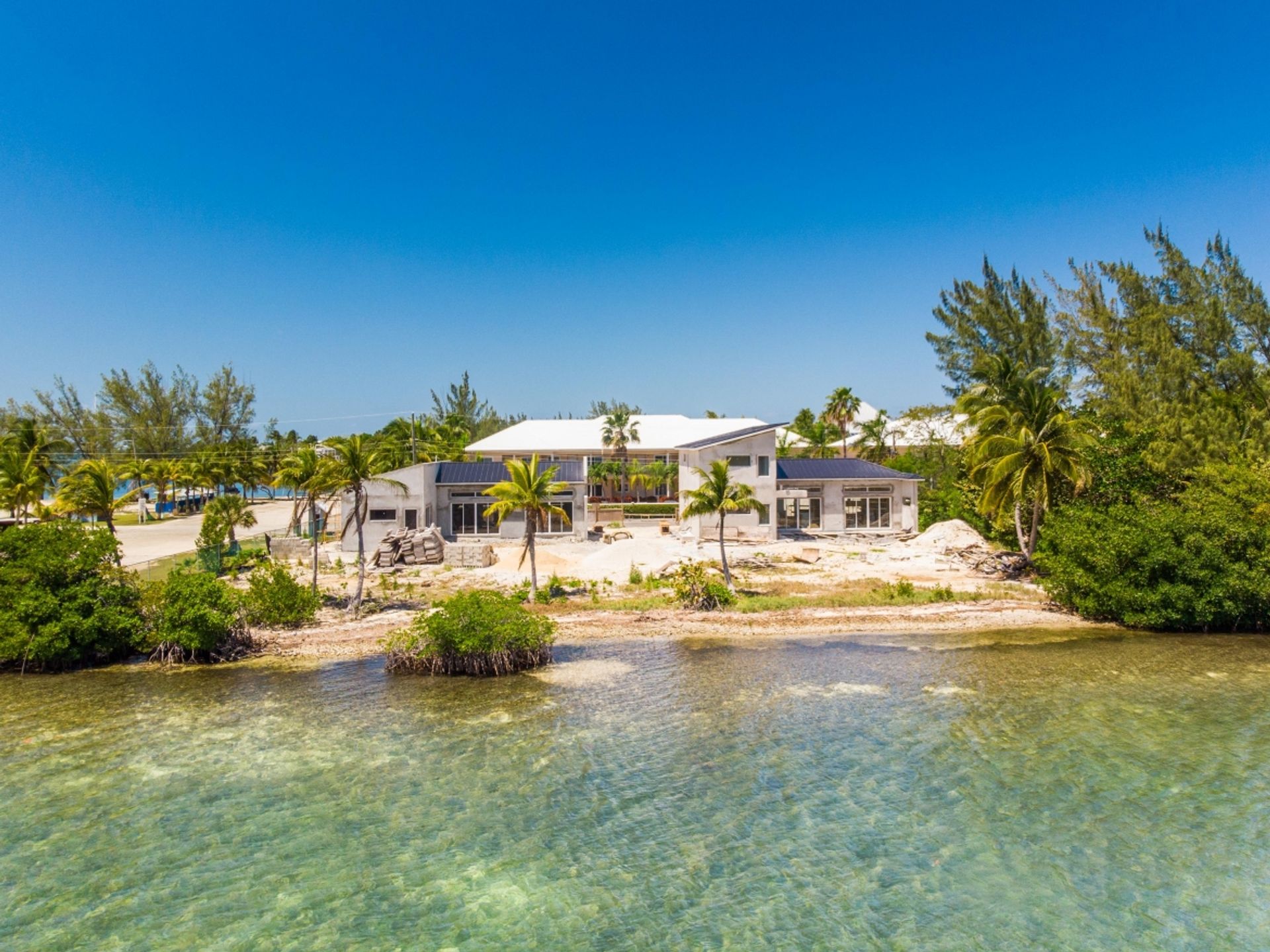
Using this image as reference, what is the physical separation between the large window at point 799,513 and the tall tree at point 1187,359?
17.3 meters

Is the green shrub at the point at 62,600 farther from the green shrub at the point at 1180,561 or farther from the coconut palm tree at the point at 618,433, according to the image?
the coconut palm tree at the point at 618,433

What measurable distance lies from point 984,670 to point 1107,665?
3643mm

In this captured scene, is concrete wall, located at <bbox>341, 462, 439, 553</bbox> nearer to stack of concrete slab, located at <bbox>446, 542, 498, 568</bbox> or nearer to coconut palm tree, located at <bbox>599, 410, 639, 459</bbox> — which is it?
stack of concrete slab, located at <bbox>446, 542, 498, 568</bbox>

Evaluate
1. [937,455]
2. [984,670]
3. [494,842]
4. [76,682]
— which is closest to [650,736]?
[494,842]

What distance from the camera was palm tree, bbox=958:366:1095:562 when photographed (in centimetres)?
3067

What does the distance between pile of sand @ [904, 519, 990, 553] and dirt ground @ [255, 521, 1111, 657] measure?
0.07 meters

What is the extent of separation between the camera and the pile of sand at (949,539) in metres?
39.1

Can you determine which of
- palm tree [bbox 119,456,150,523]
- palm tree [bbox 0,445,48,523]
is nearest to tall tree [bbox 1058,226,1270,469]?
palm tree [bbox 0,445,48,523]

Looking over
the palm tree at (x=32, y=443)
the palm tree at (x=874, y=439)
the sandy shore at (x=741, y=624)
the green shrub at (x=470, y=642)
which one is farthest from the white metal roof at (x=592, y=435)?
the green shrub at (x=470, y=642)

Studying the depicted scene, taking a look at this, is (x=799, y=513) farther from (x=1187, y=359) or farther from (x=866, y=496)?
(x=1187, y=359)

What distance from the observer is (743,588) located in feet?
103

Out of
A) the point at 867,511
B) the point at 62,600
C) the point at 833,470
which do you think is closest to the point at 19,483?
the point at 62,600

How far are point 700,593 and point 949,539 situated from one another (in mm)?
18620

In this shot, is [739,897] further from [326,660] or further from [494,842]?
[326,660]
